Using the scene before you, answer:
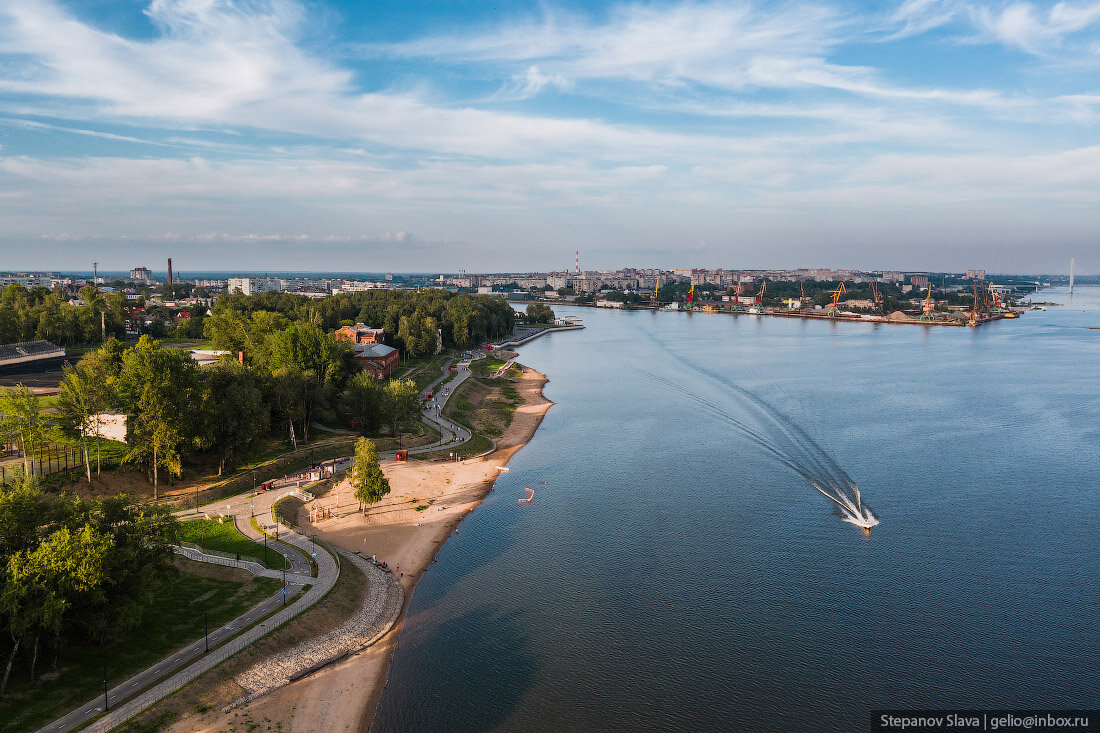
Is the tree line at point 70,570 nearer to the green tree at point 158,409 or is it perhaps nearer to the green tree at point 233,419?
the green tree at point 158,409

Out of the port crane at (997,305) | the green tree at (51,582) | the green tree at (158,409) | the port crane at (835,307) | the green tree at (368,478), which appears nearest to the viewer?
the green tree at (51,582)

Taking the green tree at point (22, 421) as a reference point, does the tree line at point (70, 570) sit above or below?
below

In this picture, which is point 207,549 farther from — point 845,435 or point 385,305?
point 385,305

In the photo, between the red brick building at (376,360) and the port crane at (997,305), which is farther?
the port crane at (997,305)

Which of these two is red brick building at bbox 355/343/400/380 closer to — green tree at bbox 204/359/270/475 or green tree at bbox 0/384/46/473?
green tree at bbox 204/359/270/475

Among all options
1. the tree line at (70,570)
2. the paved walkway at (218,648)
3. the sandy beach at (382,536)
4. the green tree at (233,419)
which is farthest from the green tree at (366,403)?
the tree line at (70,570)

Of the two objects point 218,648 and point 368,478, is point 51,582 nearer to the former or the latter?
point 218,648

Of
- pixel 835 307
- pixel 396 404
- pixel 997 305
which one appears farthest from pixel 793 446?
pixel 997 305
